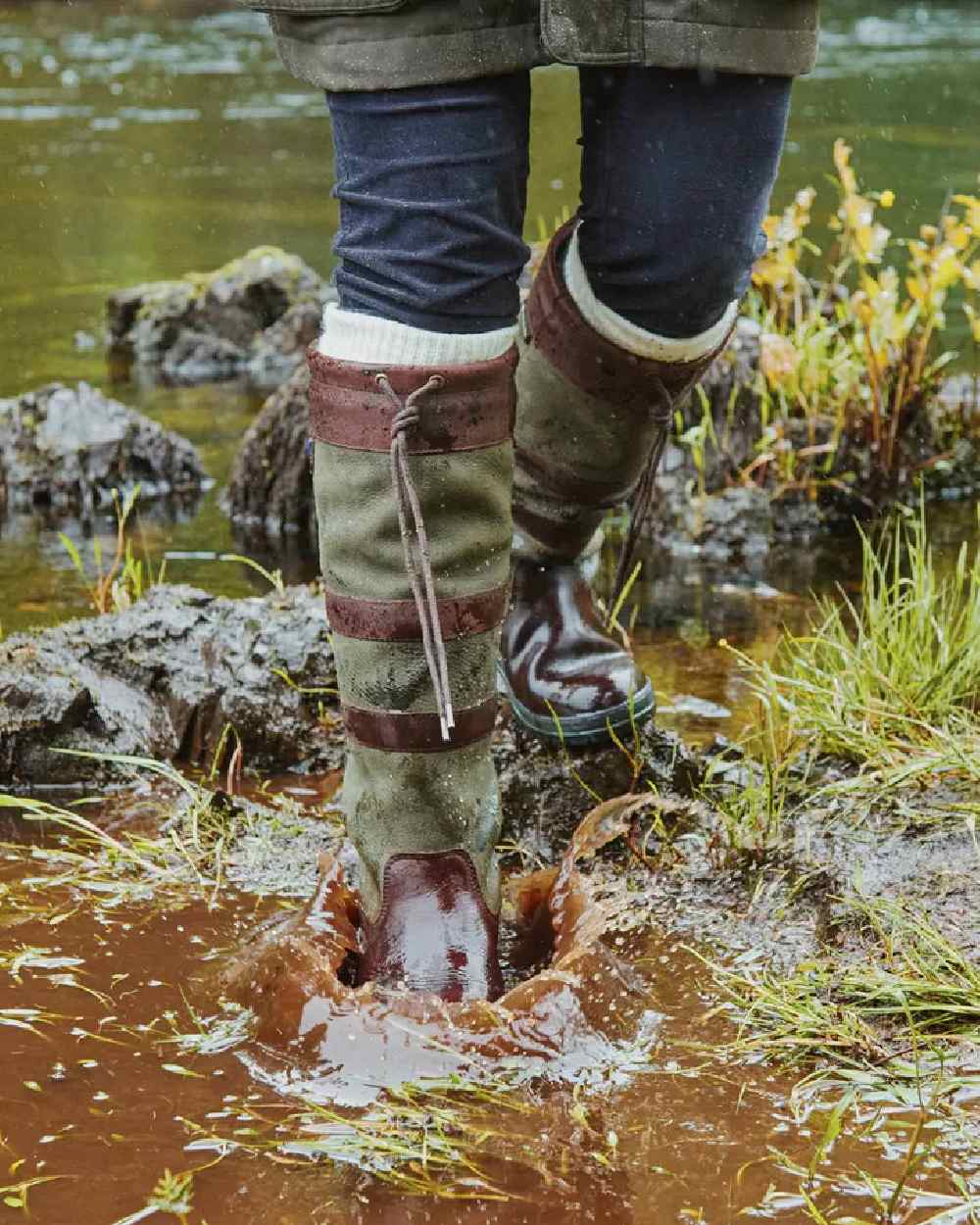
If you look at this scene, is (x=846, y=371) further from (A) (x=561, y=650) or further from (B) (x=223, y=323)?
(B) (x=223, y=323)

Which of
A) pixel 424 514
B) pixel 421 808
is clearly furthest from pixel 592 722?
pixel 424 514

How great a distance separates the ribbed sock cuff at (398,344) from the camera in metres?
2.03

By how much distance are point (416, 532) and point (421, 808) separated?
1.14 ft

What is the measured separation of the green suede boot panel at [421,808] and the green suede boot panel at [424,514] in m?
0.21

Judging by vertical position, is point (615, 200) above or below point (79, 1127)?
above

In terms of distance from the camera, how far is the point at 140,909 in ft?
7.77

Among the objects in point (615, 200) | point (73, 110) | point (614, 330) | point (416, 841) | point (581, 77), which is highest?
point (581, 77)

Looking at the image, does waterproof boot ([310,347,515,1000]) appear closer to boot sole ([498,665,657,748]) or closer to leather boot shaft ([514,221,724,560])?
leather boot shaft ([514,221,724,560])

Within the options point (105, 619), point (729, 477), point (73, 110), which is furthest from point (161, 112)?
point (105, 619)

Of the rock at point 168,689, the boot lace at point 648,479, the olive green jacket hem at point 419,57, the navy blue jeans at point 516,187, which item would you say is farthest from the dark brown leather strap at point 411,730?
the rock at point 168,689

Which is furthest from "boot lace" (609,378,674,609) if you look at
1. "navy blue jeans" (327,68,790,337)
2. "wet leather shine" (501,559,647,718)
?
"navy blue jeans" (327,68,790,337)

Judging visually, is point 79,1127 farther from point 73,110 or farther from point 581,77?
point 73,110

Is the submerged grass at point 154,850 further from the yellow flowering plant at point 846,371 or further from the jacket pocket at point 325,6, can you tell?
the yellow flowering plant at point 846,371

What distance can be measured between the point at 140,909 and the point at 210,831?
0.31 metres
